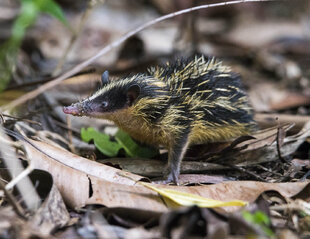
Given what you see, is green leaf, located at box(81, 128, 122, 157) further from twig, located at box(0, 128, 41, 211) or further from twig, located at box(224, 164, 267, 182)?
twig, located at box(224, 164, 267, 182)

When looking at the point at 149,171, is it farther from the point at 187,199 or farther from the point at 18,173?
the point at 18,173

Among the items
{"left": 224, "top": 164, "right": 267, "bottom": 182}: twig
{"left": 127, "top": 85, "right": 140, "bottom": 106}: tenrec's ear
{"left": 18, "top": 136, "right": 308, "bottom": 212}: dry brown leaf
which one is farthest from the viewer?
{"left": 127, "top": 85, "right": 140, "bottom": 106}: tenrec's ear

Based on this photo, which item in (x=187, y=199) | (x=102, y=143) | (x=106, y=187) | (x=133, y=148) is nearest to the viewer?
(x=187, y=199)

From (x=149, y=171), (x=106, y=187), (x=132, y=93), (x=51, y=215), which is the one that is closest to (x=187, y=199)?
(x=106, y=187)

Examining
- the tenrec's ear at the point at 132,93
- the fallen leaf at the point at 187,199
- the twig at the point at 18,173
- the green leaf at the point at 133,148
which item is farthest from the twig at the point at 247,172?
the twig at the point at 18,173

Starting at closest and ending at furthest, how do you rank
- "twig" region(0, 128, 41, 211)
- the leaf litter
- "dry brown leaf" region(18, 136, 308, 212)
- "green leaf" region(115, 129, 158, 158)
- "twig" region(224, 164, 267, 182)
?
1. the leaf litter
2. "twig" region(0, 128, 41, 211)
3. "dry brown leaf" region(18, 136, 308, 212)
4. "twig" region(224, 164, 267, 182)
5. "green leaf" region(115, 129, 158, 158)

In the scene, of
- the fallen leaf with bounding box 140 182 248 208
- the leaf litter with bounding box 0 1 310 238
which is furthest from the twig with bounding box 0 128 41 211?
the fallen leaf with bounding box 140 182 248 208
